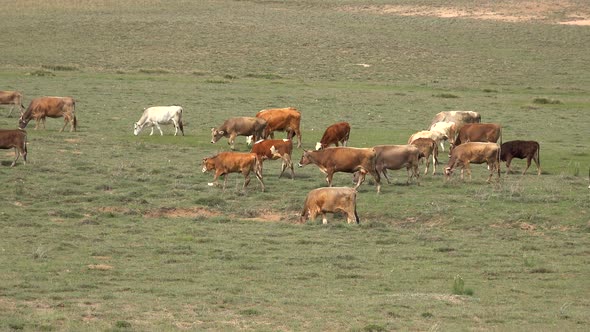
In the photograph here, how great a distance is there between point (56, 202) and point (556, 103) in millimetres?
28800

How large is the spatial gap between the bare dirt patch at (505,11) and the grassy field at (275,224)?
29.8 meters

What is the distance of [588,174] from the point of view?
1094 inches

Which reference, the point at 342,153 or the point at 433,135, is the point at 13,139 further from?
the point at 433,135

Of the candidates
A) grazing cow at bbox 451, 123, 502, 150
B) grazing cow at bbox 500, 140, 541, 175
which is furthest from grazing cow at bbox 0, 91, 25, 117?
grazing cow at bbox 500, 140, 541, 175

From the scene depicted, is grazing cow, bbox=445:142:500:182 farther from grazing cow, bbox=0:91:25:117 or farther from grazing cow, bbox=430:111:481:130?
grazing cow, bbox=0:91:25:117

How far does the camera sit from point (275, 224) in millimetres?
21672

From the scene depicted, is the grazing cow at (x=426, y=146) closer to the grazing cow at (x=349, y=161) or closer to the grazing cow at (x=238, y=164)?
the grazing cow at (x=349, y=161)

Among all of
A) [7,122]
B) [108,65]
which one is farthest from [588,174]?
[108,65]

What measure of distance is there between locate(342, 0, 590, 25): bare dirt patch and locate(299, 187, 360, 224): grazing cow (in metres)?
63.7

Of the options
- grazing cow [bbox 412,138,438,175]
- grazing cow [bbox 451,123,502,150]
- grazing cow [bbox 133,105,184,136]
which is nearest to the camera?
grazing cow [bbox 412,138,438,175]

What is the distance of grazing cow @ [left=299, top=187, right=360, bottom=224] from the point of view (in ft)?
68.4

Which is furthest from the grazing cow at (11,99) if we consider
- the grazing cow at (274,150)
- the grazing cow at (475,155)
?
the grazing cow at (475,155)

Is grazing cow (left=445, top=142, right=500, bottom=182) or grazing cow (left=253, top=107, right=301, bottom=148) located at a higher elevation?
grazing cow (left=445, top=142, right=500, bottom=182)

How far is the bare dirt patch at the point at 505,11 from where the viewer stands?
8306 cm
